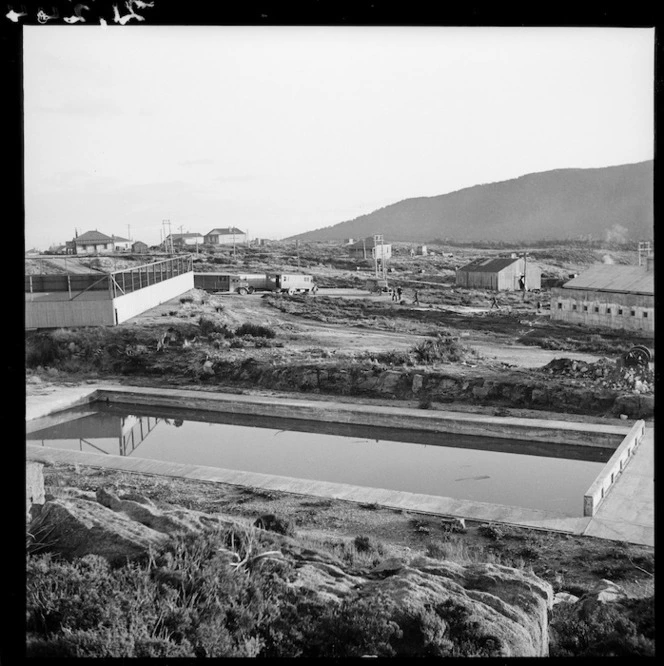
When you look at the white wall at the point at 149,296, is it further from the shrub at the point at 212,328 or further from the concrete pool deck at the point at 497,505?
the concrete pool deck at the point at 497,505

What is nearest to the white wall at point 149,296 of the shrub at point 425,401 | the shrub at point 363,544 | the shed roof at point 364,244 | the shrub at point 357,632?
the shed roof at point 364,244

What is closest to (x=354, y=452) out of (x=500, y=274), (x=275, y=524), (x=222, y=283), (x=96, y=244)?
(x=275, y=524)

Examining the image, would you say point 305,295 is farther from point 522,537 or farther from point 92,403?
point 522,537

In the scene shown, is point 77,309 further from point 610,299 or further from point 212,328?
point 610,299

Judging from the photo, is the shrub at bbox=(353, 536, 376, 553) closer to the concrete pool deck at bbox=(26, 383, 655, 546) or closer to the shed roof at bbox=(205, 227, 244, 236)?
the concrete pool deck at bbox=(26, 383, 655, 546)

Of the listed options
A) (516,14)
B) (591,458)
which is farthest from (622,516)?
(516,14)

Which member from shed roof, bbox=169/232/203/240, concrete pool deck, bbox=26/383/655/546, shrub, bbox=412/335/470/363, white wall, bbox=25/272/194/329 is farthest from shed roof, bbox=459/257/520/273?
white wall, bbox=25/272/194/329
